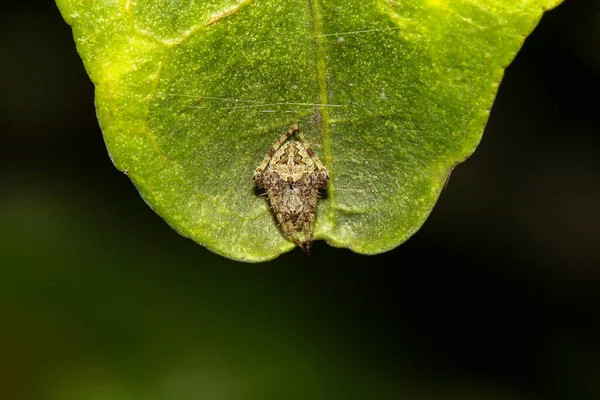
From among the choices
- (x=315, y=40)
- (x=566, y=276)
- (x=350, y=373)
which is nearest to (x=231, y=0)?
(x=315, y=40)

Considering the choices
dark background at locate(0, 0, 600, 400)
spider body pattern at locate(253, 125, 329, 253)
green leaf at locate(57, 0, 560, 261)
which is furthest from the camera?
dark background at locate(0, 0, 600, 400)

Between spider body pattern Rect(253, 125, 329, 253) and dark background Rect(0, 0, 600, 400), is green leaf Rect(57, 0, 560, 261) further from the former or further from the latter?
dark background Rect(0, 0, 600, 400)

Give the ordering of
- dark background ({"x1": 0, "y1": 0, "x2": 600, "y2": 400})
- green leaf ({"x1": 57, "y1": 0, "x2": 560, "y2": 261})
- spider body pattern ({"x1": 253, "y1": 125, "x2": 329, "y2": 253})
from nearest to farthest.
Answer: green leaf ({"x1": 57, "y1": 0, "x2": 560, "y2": 261}), spider body pattern ({"x1": 253, "y1": 125, "x2": 329, "y2": 253}), dark background ({"x1": 0, "y1": 0, "x2": 600, "y2": 400})

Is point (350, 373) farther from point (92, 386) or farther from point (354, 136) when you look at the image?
point (354, 136)

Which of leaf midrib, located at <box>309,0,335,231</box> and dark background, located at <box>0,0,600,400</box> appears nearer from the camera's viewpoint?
leaf midrib, located at <box>309,0,335,231</box>

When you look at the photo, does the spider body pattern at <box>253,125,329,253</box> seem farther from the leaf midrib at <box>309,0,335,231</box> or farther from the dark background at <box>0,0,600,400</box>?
the dark background at <box>0,0,600,400</box>

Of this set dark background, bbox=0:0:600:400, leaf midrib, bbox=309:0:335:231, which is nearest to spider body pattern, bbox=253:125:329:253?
leaf midrib, bbox=309:0:335:231
